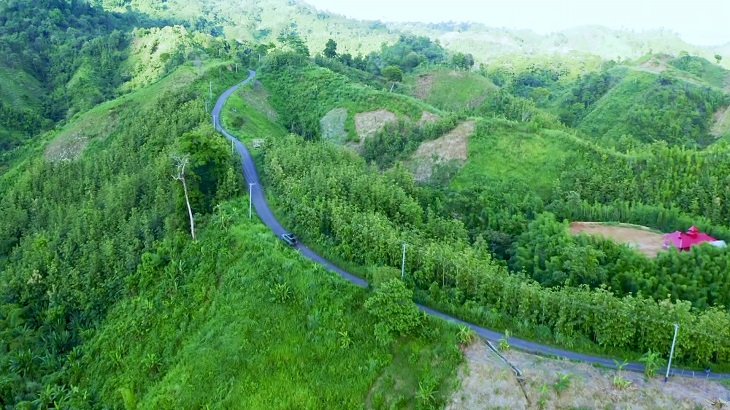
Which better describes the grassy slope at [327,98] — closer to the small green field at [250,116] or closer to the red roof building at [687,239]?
the small green field at [250,116]

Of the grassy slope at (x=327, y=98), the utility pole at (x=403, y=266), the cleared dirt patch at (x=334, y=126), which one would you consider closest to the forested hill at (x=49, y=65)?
the grassy slope at (x=327, y=98)

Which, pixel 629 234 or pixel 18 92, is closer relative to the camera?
pixel 629 234

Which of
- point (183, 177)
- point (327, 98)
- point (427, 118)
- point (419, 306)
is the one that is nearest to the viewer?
point (419, 306)

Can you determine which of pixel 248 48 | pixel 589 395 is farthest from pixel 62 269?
pixel 248 48

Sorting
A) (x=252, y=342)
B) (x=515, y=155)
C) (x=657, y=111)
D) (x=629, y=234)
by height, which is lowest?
(x=657, y=111)

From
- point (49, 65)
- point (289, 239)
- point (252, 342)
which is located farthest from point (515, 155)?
point (49, 65)

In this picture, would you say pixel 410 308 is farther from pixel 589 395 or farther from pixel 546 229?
pixel 546 229

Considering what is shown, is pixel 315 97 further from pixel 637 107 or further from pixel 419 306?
pixel 419 306
